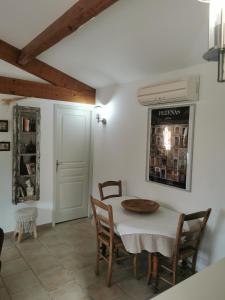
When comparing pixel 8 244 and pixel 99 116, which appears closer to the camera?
pixel 8 244

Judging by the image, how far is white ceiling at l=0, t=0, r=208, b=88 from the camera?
2.09 metres

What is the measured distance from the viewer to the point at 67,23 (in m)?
2.29

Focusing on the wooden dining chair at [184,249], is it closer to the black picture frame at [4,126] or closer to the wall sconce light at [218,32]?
the wall sconce light at [218,32]

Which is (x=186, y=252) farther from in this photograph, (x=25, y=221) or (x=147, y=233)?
(x=25, y=221)

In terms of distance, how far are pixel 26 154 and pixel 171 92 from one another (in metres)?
2.29

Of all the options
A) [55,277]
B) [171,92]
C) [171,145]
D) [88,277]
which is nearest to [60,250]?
[55,277]

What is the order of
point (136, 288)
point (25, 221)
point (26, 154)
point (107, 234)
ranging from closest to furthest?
point (136, 288) → point (107, 234) → point (25, 221) → point (26, 154)

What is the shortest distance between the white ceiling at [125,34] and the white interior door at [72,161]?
97cm

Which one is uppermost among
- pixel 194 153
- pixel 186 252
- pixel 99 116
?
pixel 99 116

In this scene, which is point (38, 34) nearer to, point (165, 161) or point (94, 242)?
point (165, 161)

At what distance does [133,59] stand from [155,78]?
1.47 feet

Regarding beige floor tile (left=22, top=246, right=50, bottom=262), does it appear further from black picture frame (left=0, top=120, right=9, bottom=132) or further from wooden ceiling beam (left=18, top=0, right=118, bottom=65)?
wooden ceiling beam (left=18, top=0, right=118, bottom=65)

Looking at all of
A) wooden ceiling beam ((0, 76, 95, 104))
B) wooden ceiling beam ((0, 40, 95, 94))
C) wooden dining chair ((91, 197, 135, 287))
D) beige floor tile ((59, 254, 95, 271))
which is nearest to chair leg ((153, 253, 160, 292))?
wooden dining chair ((91, 197, 135, 287))

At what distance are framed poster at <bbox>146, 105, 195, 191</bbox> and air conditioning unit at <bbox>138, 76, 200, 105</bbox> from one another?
13 centimetres
